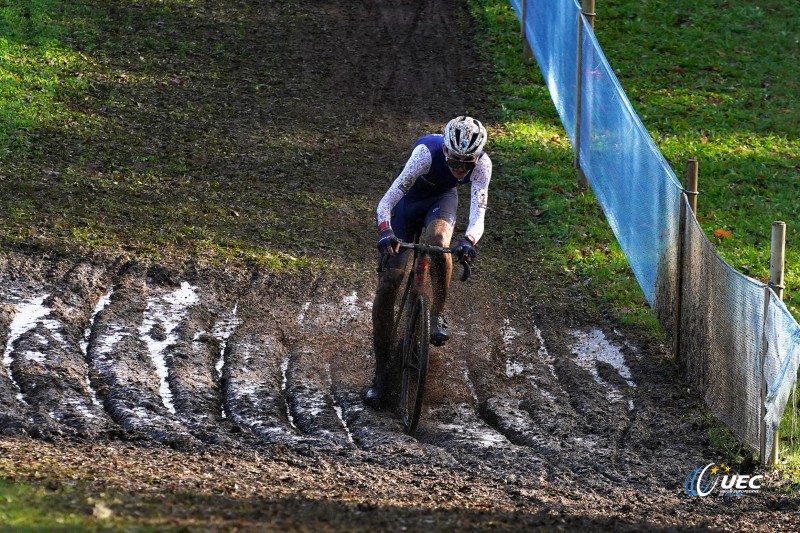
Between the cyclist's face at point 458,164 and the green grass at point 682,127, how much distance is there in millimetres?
2882

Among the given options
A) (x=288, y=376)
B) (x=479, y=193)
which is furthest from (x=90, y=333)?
(x=479, y=193)

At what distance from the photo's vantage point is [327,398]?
8430 mm

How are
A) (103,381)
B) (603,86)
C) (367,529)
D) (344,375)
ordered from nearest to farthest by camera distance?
(367,529) → (103,381) → (344,375) → (603,86)

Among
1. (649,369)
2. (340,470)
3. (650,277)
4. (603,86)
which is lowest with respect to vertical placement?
(340,470)

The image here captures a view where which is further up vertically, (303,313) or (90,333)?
(303,313)

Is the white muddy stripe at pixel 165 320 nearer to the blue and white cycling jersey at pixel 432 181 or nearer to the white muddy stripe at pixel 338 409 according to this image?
the white muddy stripe at pixel 338 409

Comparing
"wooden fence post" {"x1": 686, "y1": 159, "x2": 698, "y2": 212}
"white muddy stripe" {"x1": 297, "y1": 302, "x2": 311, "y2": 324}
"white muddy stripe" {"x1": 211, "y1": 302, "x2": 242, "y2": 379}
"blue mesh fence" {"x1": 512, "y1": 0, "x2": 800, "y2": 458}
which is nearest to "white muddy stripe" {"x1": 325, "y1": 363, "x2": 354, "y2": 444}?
"white muddy stripe" {"x1": 211, "y1": 302, "x2": 242, "y2": 379}

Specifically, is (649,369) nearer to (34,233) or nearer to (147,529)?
(147,529)

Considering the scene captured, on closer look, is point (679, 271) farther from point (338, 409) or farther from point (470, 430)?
point (338, 409)

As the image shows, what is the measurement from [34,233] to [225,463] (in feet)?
17.8

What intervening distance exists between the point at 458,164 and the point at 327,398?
2116 millimetres

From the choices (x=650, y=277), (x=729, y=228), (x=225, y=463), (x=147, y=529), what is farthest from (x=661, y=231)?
(x=147, y=529)

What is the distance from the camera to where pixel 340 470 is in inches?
271

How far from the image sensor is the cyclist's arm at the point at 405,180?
8.20 m
